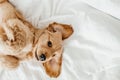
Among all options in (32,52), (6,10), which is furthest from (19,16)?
(32,52)

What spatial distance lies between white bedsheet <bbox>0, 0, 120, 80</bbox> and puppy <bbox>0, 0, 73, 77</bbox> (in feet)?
0.16

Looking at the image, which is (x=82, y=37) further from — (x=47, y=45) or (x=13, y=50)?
(x=13, y=50)

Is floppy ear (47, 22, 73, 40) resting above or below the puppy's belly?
above

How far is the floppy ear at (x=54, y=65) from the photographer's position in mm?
956

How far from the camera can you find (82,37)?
1.05m

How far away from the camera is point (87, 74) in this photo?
3.22ft

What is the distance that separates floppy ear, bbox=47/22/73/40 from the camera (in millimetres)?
975

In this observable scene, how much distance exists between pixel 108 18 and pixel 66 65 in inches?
11.2

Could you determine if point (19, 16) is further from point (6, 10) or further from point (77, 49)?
point (77, 49)

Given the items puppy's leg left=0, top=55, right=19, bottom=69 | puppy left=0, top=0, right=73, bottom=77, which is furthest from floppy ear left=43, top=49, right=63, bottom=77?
puppy's leg left=0, top=55, right=19, bottom=69

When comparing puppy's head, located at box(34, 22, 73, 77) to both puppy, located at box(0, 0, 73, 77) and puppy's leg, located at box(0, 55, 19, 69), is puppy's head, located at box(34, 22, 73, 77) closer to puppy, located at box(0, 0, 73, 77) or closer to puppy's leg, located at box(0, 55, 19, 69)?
puppy, located at box(0, 0, 73, 77)

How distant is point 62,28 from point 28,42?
16 centimetres

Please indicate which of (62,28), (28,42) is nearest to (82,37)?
(62,28)

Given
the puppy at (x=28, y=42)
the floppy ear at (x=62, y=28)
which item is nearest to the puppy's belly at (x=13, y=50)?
the puppy at (x=28, y=42)
